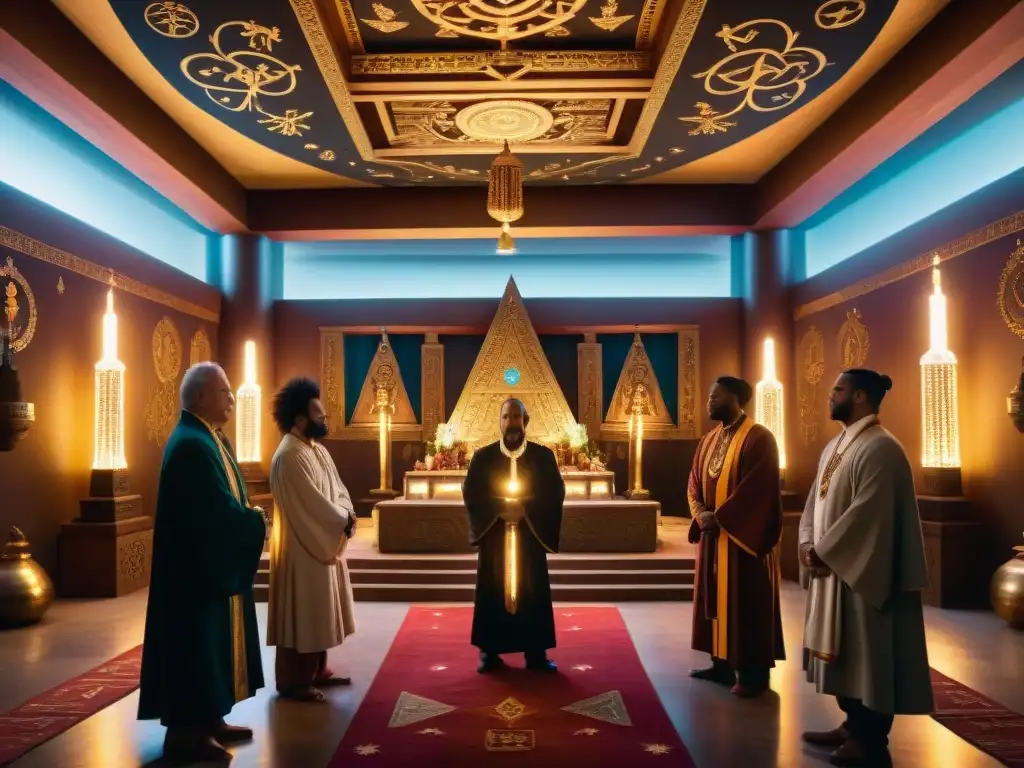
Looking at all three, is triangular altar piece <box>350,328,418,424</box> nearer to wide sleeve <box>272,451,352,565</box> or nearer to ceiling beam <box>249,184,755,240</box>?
ceiling beam <box>249,184,755,240</box>

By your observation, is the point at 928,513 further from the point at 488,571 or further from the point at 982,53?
the point at 488,571

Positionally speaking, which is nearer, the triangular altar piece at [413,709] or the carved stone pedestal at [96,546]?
the triangular altar piece at [413,709]

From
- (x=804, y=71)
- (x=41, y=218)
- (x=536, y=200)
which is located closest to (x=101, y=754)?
(x=41, y=218)

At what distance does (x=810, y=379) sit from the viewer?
968 cm

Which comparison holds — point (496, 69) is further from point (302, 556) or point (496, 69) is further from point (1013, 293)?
point (1013, 293)

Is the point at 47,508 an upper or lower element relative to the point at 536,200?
lower

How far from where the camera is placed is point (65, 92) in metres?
6.21

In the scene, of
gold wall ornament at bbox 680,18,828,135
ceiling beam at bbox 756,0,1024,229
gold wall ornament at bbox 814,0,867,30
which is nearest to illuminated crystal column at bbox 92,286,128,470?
gold wall ornament at bbox 680,18,828,135

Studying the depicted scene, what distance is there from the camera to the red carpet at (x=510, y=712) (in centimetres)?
362

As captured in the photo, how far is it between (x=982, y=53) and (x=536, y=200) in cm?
530

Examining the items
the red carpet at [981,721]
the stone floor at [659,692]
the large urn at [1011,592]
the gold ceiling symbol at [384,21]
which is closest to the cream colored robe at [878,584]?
the stone floor at [659,692]

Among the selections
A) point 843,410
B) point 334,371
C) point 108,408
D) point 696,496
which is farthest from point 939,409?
point 334,371

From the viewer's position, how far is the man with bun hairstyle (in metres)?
3.37

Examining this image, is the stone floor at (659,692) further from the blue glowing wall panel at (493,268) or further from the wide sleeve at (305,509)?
the blue glowing wall panel at (493,268)
